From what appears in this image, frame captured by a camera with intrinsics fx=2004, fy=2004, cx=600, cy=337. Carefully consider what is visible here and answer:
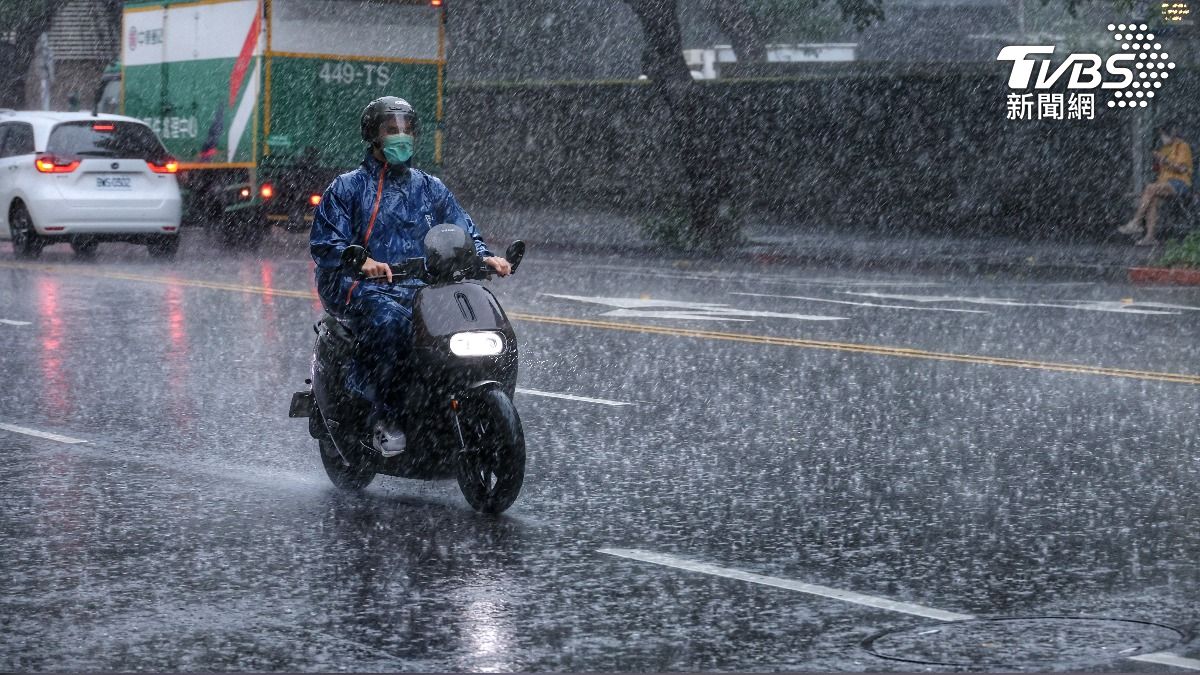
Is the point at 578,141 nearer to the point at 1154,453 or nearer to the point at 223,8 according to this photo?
the point at 223,8

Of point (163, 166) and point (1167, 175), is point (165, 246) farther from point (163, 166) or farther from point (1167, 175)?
point (1167, 175)

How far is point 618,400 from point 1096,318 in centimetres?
677

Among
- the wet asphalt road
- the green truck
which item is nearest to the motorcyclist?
the wet asphalt road

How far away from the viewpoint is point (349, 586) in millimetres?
6492

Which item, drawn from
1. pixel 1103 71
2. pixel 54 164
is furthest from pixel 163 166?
pixel 1103 71

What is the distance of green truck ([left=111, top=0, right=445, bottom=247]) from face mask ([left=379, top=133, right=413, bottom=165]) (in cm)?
1730

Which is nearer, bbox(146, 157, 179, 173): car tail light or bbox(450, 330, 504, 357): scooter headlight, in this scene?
bbox(450, 330, 504, 357): scooter headlight

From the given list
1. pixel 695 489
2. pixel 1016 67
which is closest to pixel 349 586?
pixel 695 489

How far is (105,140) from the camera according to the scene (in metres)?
22.7

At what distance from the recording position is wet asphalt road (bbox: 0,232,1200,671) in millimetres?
5789

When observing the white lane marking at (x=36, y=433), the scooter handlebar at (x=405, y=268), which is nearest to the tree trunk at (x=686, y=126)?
the white lane marking at (x=36, y=433)

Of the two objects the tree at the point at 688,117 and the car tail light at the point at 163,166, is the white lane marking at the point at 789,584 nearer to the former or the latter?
the car tail light at the point at 163,166

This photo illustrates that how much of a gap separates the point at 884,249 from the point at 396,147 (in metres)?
18.2

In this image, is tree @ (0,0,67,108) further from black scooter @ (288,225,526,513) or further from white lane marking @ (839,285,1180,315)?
black scooter @ (288,225,526,513)
